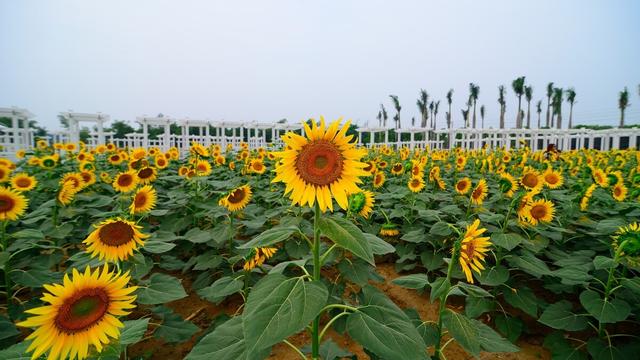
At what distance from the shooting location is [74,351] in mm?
1021

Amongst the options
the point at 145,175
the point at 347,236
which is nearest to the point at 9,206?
the point at 145,175

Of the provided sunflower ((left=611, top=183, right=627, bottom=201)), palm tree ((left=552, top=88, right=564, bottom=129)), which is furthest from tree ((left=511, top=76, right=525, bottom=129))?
sunflower ((left=611, top=183, right=627, bottom=201))

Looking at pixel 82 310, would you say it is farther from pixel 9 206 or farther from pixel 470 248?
pixel 9 206

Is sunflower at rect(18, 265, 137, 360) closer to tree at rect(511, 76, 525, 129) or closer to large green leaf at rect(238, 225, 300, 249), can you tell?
large green leaf at rect(238, 225, 300, 249)

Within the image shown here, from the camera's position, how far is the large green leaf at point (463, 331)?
1.26m

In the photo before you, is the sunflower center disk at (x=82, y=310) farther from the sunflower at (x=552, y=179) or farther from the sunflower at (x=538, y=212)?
the sunflower at (x=552, y=179)

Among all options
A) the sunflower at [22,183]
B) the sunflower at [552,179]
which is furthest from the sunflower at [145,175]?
the sunflower at [552,179]

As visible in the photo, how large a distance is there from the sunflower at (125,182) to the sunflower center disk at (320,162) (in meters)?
2.40

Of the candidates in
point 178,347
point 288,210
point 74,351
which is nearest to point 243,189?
point 288,210

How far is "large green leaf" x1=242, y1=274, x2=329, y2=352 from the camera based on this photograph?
909 millimetres

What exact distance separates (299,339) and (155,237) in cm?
121

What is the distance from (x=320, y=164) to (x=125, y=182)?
2518mm

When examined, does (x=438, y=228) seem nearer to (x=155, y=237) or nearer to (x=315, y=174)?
(x=315, y=174)

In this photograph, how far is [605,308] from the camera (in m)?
1.84
